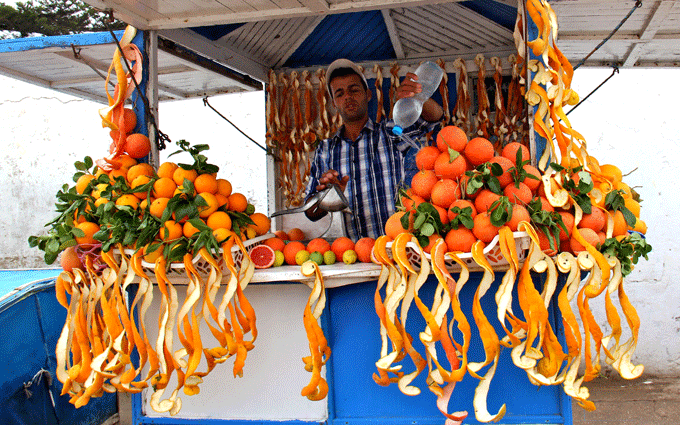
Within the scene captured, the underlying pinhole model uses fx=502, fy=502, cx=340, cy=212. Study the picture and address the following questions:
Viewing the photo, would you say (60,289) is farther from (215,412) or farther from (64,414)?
(64,414)

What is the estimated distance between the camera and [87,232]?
180 centimetres

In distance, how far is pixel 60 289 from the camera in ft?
6.07

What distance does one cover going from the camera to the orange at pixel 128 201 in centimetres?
176

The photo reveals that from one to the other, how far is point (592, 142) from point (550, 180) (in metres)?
3.20

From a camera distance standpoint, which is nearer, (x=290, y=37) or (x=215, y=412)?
(x=215, y=412)

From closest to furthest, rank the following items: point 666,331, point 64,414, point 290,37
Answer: point 64,414, point 290,37, point 666,331

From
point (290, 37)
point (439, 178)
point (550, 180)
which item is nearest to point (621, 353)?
point (550, 180)

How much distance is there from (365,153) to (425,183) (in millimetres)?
1226

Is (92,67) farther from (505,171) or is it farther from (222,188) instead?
(505,171)

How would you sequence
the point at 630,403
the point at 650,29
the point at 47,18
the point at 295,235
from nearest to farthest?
the point at 295,235 < the point at 650,29 < the point at 630,403 < the point at 47,18

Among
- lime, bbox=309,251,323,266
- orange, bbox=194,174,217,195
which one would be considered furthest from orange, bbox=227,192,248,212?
lime, bbox=309,251,323,266

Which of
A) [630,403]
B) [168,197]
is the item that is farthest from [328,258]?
[630,403]

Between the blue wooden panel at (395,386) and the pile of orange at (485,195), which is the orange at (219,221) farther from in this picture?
the pile of orange at (485,195)

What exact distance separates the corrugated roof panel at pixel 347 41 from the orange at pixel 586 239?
199 cm
